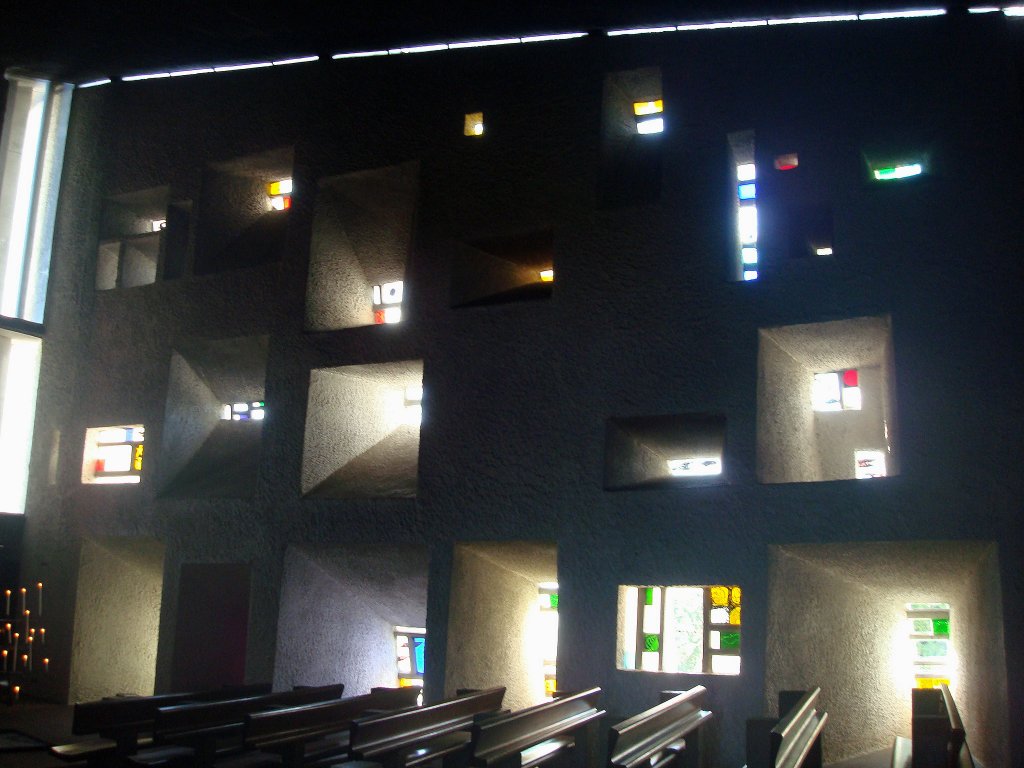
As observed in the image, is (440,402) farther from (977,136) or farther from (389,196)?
(977,136)

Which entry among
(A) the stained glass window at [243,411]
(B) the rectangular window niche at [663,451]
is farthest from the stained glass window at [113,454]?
(B) the rectangular window niche at [663,451]

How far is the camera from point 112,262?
32.9 feet

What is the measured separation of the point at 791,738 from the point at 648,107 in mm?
5399

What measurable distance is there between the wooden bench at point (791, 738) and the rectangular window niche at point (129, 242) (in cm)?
733

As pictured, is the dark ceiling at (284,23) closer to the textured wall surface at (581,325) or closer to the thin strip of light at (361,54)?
the thin strip of light at (361,54)

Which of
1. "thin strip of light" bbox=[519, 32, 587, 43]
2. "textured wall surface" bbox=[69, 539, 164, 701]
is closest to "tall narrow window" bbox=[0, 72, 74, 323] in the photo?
"textured wall surface" bbox=[69, 539, 164, 701]

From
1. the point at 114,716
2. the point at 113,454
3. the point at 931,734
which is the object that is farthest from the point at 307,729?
the point at 113,454

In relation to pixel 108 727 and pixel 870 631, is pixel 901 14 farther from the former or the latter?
pixel 108 727

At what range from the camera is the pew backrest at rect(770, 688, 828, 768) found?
3.46 m

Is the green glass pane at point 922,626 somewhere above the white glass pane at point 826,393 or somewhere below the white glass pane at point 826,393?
below

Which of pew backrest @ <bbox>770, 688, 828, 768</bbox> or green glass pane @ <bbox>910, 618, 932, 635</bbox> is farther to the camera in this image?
green glass pane @ <bbox>910, 618, 932, 635</bbox>

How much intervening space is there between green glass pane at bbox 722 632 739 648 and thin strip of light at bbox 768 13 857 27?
4.30 metres

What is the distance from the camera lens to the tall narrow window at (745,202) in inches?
283

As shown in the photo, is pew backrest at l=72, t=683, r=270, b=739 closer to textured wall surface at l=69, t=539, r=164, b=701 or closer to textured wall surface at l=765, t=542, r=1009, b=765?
textured wall surface at l=69, t=539, r=164, b=701
